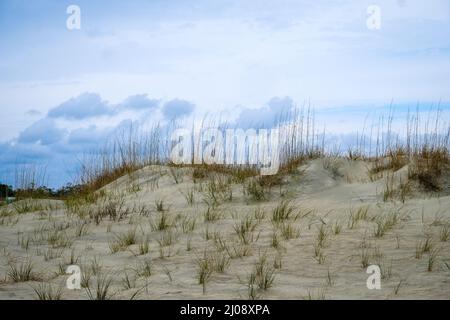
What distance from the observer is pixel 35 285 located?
3320mm

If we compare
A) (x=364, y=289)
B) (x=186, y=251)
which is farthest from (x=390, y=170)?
(x=364, y=289)

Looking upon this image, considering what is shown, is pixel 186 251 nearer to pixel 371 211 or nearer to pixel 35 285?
pixel 35 285

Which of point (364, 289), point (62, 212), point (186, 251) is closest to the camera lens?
point (364, 289)

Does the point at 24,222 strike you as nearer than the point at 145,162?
Yes
